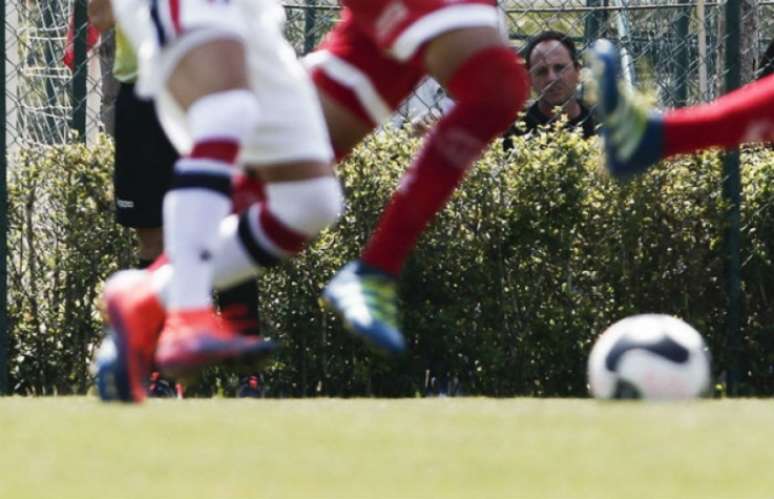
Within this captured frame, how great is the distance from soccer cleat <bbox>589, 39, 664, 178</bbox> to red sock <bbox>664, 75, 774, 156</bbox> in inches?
1.6

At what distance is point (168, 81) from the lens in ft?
17.2

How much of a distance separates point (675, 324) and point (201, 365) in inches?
54.0

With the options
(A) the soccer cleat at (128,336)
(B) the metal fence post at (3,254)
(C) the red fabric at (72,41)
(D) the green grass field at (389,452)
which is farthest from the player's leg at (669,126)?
(C) the red fabric at (72,41)

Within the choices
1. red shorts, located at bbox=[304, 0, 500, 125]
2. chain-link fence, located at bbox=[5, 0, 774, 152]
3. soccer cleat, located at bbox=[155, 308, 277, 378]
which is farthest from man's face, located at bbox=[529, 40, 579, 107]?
soccer cleat, located at bbox=[155, 308, 277, 378]

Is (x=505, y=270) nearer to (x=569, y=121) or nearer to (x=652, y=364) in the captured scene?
(x=569, y=121)

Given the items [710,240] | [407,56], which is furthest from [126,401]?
[710,240]

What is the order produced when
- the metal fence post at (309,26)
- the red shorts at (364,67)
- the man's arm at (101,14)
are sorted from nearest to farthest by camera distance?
1. the red shorts at (364,67)
2. the man's arm at (101,14)
3. the metal fence post at (309,26)

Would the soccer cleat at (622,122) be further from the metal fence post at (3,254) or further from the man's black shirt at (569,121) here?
the metal fence post at (3,254)

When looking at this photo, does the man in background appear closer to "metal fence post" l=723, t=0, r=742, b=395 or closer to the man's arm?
"metal fence post" l=723, t=0, r=742, b=395

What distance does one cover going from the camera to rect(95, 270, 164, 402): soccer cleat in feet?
16.4

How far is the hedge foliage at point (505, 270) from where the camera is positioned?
819cm

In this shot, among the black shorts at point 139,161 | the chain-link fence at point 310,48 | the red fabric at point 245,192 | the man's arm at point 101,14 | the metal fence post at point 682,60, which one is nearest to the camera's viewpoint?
the red fabric at point 245,192

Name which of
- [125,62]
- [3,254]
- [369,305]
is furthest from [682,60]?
[369,305]

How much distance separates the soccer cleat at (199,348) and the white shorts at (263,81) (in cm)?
64
